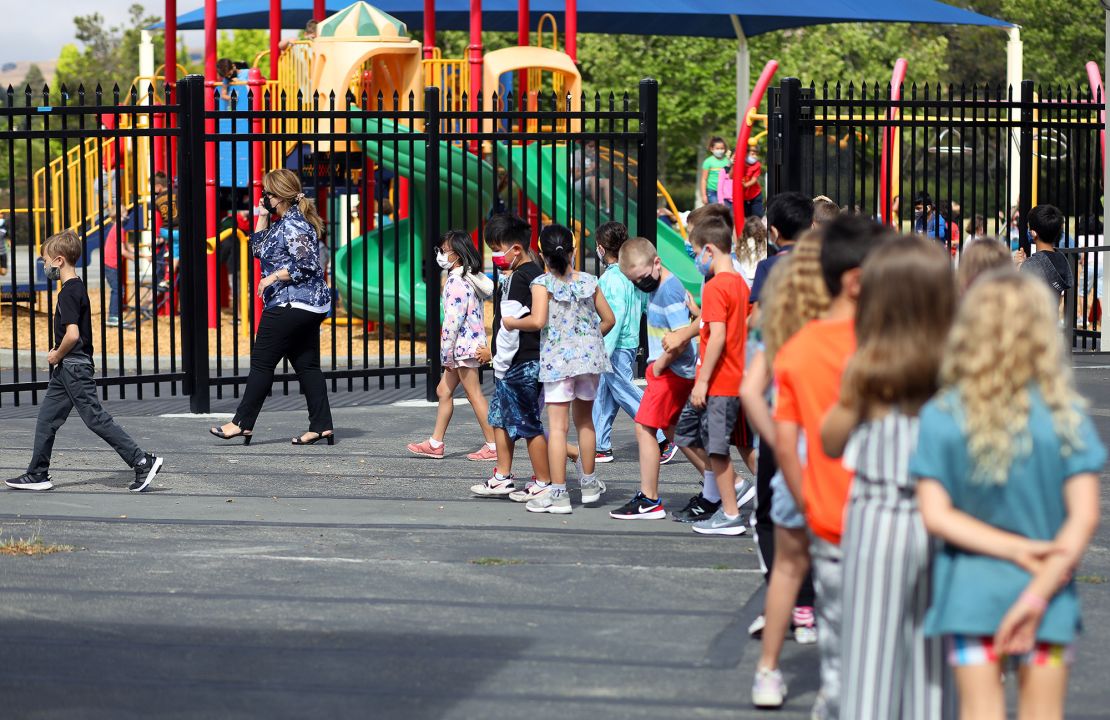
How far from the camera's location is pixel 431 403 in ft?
39.3

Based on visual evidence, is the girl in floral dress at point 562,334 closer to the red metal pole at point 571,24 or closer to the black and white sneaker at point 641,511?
the black and white sneaker at point 641,511

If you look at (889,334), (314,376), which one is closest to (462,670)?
(889,334)

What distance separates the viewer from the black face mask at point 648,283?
7719mm

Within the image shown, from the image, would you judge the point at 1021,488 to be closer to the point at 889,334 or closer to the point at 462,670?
the point at 889,334

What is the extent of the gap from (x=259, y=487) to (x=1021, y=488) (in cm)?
580

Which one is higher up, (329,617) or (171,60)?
(171,60)

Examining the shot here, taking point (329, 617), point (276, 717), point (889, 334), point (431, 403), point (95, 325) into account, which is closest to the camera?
point (889, 334)

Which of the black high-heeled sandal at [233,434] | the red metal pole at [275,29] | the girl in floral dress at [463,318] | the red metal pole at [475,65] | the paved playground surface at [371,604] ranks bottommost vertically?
the paved playground surface at [371,604]

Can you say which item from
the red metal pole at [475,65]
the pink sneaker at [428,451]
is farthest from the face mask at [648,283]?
the red metal pole at [475,65]

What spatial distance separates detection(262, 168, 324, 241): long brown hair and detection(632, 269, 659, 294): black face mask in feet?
9.30

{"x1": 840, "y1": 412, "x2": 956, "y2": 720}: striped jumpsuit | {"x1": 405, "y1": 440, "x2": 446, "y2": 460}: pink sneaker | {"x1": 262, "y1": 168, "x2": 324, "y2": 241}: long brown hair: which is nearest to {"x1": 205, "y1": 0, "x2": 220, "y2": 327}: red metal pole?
{"x1": 262, "y1": 168, "x2": 324, "y2": 241}: long brown hair

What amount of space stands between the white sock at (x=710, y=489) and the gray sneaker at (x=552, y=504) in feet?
2.31

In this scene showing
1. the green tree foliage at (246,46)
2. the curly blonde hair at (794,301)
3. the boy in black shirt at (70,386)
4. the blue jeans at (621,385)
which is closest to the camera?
the curly blonde hair at (794,301)

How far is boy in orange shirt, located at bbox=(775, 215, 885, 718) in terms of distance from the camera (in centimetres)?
426
